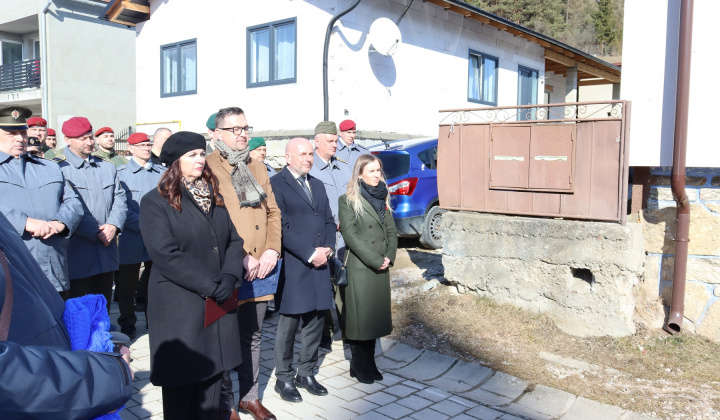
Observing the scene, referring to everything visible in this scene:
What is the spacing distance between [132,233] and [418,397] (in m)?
3.34

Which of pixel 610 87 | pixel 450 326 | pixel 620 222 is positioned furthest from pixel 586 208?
pixel 610 87

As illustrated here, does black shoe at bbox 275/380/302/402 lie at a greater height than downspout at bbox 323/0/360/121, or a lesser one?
lesser

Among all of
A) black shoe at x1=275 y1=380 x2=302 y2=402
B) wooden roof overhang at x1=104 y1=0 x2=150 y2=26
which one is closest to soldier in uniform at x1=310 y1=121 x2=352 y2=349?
black shoe at x1=275 y1=380 x2=302 y2=402

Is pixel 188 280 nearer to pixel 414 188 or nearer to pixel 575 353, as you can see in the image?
pixel 575 353

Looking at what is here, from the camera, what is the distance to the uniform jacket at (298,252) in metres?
4.39

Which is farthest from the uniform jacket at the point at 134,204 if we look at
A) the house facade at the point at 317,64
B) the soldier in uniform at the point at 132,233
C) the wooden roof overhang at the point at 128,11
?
the wooden roof overhang at the point at 128,11

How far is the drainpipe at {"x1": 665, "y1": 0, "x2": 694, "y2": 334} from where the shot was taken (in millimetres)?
5062

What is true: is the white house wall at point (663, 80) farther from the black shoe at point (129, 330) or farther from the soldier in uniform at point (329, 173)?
the black shoe at point (129, 330)

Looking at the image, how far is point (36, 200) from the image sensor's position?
426 centimetres

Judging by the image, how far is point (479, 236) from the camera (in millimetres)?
6051

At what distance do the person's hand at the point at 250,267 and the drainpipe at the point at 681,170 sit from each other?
370cm

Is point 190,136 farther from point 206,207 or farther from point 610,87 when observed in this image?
point 610,87

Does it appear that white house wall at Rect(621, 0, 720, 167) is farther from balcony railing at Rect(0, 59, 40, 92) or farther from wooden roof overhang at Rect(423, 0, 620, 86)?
balcony railing at Rect(0, 59, 40, 92)

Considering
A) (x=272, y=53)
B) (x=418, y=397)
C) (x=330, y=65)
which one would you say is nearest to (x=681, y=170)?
(x=418, y=397)
